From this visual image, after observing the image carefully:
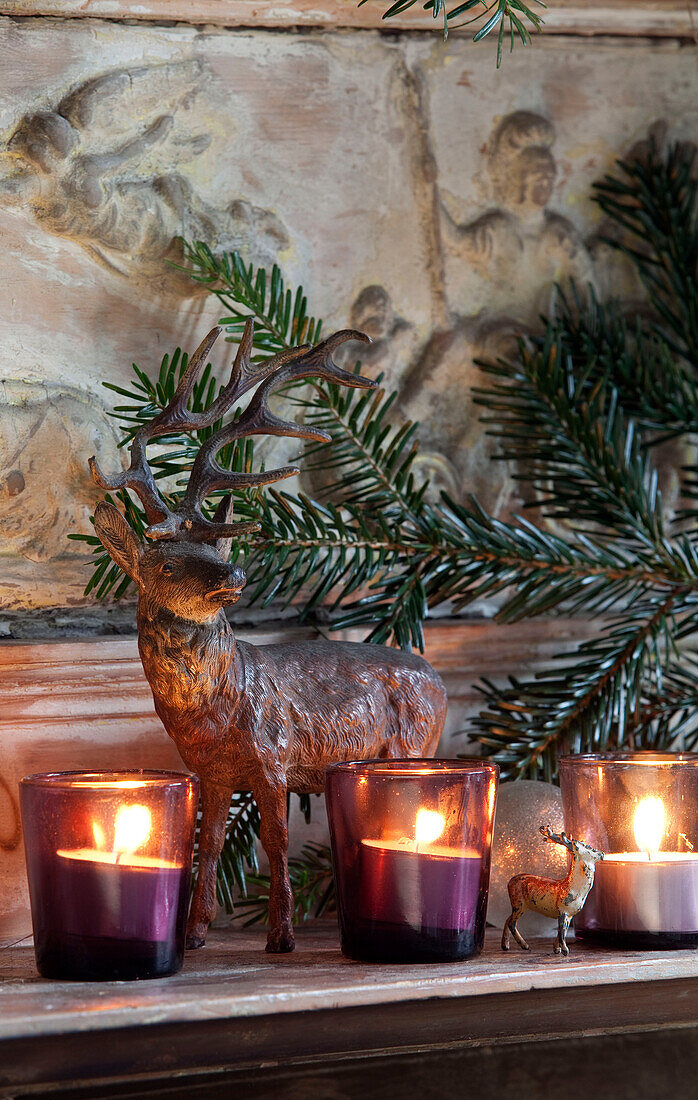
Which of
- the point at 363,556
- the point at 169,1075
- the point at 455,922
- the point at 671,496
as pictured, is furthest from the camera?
the point at 671,496

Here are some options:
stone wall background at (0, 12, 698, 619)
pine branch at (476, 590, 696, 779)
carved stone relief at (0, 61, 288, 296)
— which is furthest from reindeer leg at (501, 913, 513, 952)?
carved stone relief at (0, 61, 288, 296)

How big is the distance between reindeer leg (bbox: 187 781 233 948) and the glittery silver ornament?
0.22m

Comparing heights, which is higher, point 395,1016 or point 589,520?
point 589,520

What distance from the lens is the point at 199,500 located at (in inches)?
32.2

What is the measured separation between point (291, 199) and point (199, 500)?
0.40m

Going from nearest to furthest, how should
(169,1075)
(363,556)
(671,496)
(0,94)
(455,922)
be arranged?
(169,1075)
(455,922)
(0,94)
(363,556)
(671,496)

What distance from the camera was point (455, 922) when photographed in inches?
29.7

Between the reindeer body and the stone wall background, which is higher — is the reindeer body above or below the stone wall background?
below

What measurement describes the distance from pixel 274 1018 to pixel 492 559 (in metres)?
0.50

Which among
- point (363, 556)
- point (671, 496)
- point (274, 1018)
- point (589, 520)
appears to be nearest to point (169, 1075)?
point (274, 1018)

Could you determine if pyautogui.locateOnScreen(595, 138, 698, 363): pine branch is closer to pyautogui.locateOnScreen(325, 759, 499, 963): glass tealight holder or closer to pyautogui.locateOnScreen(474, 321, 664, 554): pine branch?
pyautogui.locateOnScreen(474, 321, 664, 554): pine branch

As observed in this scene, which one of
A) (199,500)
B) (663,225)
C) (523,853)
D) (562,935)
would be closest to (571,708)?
(523,853)

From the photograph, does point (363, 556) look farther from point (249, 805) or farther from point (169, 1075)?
point (169, 1075)

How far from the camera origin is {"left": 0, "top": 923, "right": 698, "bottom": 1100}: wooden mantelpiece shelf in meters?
0.62
